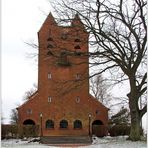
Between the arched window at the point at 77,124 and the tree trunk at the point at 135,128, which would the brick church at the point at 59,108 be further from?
the tree trunk at the point at 135,128

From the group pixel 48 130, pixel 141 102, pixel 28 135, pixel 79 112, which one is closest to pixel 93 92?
pixel 79 112

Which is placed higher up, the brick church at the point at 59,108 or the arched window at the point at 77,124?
the brick church at the point at 59,108

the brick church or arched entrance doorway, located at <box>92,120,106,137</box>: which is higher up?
the brick church

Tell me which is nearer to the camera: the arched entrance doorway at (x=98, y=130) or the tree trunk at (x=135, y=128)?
the tree trunk at (x=135, y=128)

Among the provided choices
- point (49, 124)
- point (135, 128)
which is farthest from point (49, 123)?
point (135, 128)

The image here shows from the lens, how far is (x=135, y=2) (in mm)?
23250

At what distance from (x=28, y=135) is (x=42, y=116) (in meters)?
6.38

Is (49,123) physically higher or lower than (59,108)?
lower

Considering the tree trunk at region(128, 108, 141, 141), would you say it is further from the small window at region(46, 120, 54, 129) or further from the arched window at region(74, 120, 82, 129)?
the small window at region(46, 120, 54, 129)

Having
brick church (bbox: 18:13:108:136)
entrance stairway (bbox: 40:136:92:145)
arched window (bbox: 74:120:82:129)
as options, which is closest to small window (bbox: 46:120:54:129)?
brick church (bbox: 18:13:108:136)

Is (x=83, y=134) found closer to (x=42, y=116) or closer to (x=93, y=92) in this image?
(x=42, y=116)

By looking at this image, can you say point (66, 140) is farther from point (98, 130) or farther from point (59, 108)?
point (59, 108)

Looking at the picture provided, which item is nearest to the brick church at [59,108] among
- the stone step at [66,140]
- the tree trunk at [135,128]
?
the stone step at [66,140]

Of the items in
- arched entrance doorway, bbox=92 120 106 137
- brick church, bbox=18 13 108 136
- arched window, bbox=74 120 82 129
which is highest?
brick church, bbox=18 13 108 136
